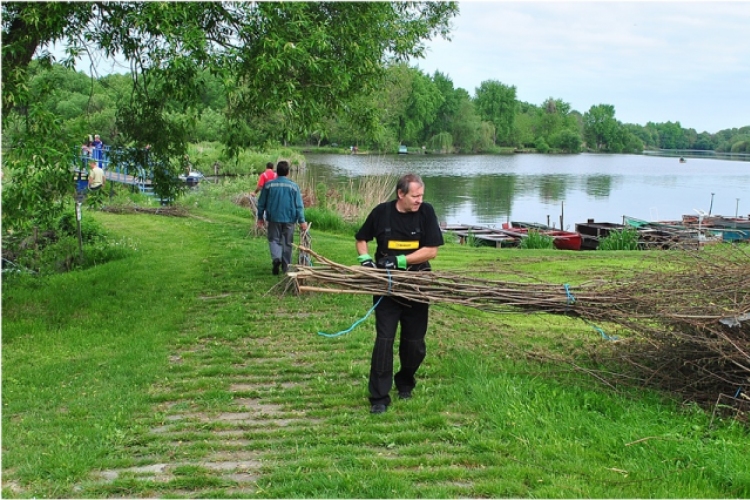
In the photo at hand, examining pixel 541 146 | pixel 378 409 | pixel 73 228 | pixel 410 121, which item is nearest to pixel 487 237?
pixel 73 228

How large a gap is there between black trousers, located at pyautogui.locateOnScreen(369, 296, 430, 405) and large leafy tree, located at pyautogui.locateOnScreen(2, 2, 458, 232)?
3.62m

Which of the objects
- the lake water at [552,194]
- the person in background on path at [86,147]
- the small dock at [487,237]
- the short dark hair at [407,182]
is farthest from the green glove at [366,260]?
the lake water at [552,194]

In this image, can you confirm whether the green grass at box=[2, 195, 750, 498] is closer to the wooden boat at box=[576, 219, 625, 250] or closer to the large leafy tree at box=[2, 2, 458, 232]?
the large leafy tree at box=[2, 2, 458, 232]

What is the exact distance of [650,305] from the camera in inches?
234

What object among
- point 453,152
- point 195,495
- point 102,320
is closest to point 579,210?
point 102,320

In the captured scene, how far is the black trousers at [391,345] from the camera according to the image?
5.76 metres

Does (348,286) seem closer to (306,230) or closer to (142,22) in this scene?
(142,22)

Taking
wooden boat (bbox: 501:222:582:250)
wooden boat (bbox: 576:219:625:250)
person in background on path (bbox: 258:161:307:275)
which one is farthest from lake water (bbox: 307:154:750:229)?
person in background on path (bbox: 258:161:307:275)

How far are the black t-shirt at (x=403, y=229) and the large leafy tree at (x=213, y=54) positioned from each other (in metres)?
3.06

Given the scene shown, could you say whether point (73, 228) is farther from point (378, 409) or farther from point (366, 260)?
point (378, 409)

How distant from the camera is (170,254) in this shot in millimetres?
14555

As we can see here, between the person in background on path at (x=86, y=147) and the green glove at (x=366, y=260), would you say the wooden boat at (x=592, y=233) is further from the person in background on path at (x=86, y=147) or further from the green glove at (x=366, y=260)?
the green glove at (x=366, y=260)

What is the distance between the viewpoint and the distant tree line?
384 inches

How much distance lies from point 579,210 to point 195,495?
4062cm
